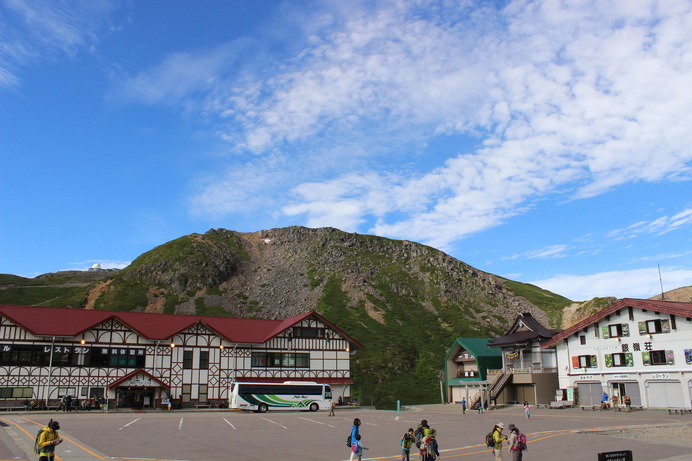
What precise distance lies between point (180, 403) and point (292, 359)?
14.1m

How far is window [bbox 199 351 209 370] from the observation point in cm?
6025

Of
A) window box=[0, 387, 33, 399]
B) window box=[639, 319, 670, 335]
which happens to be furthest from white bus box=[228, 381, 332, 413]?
window box=[639, 319, 670, 335]

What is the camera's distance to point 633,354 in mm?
47719

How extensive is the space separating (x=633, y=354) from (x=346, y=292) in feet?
289

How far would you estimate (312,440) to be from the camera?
26078 mm

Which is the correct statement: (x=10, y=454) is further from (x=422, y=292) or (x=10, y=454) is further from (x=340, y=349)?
(x=422, y=292)

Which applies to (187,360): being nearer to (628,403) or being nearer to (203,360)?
(203,360)

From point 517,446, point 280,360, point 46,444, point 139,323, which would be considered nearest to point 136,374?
point 139,323

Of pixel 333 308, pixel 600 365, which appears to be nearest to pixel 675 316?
pixel 600 365

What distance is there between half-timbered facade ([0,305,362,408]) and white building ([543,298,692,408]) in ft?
89.1

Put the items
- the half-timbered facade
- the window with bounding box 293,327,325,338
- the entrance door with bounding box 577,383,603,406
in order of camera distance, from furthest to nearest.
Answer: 1. the window with bounding box 293,327,325,338
2. the half-timbered facade
3. the entrance door with bounding box 577,383,603,406

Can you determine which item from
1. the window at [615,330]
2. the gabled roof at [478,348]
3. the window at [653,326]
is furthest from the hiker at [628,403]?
the gabled roof at [478,348]

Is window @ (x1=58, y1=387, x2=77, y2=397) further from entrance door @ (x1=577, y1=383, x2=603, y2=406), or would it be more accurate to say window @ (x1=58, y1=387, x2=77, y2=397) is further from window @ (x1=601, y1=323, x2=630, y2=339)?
window @ (x1=601, y1=323, x2=630, y2=339)

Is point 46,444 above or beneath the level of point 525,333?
beneath
